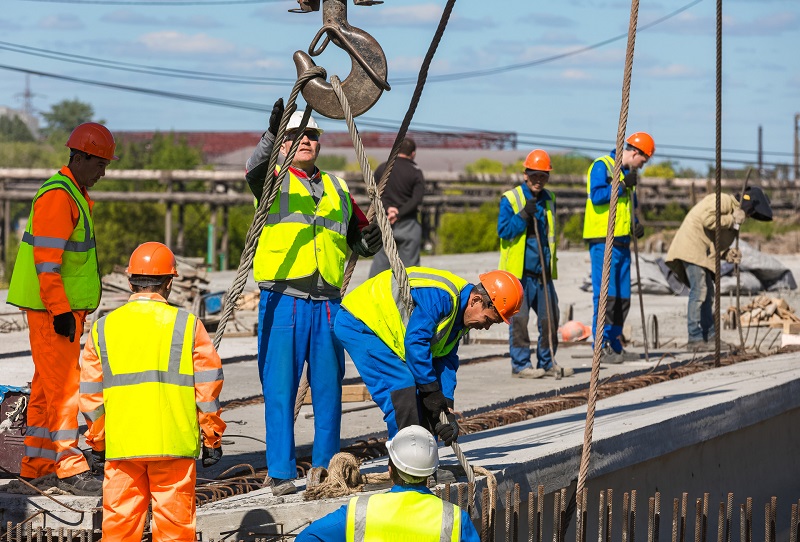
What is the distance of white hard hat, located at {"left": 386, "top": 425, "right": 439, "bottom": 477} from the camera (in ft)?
13.4

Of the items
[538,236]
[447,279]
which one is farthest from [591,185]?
[447,279]

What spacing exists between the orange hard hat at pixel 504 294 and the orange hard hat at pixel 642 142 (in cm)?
521

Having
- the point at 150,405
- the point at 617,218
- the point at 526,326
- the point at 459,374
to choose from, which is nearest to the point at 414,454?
the point at 150,405

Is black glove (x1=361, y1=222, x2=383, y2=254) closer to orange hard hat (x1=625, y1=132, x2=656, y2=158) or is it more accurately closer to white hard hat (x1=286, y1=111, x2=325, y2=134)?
white hard hat (x1=286, y1=111, x2=325, y2=134)

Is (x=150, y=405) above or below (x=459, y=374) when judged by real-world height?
above

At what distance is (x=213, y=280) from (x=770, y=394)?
13.3 metres

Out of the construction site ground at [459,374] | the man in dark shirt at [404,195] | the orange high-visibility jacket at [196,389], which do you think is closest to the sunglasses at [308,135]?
the orange high-visibility jacket at [196,389]

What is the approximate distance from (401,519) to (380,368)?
189cm

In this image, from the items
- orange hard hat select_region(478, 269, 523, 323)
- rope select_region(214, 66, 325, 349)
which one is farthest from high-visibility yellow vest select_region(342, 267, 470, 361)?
rope select_region(214, 66, 325, 349)

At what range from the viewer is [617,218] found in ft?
34.6

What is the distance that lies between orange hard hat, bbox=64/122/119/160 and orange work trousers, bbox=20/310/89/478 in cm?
79

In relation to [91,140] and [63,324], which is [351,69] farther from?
[63,324]

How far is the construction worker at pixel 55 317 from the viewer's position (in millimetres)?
5691

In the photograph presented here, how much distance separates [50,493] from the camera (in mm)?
5578
